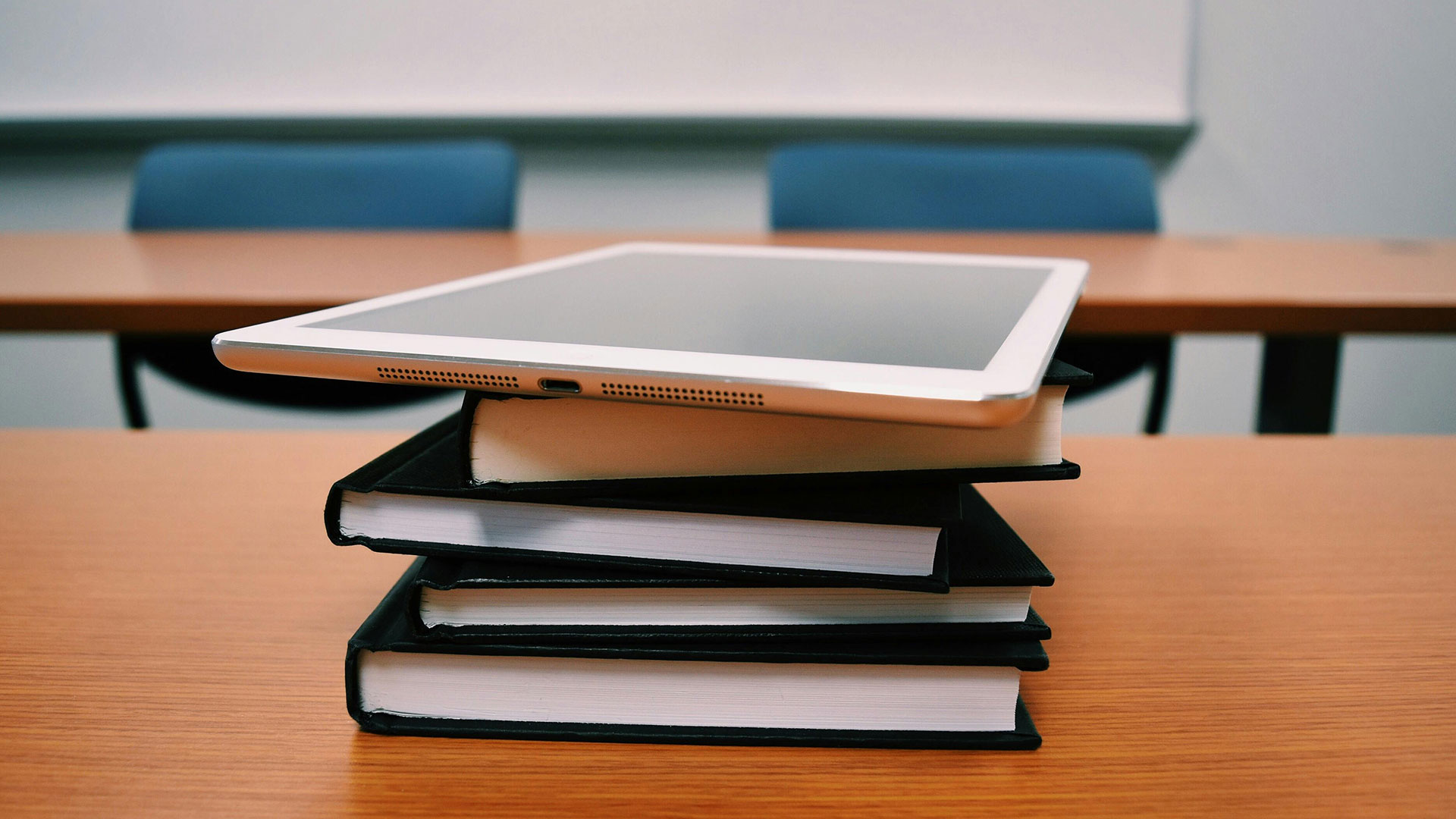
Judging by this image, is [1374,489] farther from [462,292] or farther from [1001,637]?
[462,292]

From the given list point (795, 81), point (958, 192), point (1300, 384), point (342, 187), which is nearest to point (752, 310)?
point (1300, 384)

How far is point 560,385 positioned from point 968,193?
121 cm

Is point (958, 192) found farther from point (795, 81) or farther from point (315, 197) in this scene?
point (315, 197)

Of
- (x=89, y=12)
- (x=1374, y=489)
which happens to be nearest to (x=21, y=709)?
(x=1374, y=489)

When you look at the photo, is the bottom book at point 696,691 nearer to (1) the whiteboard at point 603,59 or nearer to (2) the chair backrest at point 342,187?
(2) the chair backrest at point 342,187

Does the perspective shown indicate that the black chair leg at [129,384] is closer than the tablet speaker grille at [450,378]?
No

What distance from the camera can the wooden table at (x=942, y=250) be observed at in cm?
68

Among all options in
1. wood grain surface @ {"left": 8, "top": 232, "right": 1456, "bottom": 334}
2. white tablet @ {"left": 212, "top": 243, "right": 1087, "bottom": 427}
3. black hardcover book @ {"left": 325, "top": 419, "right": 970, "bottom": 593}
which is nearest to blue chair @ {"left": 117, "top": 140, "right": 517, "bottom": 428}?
wood grain surface @ {"left": 8, "top": 232, "right": 1456, "bottom": 334}

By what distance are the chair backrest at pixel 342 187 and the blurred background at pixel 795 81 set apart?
1.66 ft

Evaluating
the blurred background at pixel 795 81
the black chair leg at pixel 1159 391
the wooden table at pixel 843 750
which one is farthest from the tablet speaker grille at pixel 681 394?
the blurred background at pixel 795 81

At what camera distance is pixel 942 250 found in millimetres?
977

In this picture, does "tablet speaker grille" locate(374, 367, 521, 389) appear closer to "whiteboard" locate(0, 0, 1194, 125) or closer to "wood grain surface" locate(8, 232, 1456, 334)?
"wood grain surface" locate(8, 232, 1456, 334)

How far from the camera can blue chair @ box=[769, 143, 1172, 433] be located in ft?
4.28

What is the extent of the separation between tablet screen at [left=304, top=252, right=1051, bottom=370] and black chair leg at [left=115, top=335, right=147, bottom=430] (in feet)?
3.77
